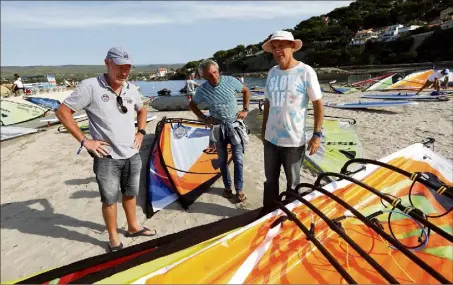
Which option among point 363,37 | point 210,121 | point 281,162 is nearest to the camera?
point 281,162

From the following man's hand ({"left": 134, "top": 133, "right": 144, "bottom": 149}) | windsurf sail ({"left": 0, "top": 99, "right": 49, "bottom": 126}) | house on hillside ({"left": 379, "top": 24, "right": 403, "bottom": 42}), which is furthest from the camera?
house on hillside ({"left": 379, "top": 24, "right": 403, "bottom": 42})

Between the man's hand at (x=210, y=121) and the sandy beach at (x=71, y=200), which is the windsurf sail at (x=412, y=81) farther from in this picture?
the man's hand at (x=210, y=121)

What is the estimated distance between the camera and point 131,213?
10.9 feet

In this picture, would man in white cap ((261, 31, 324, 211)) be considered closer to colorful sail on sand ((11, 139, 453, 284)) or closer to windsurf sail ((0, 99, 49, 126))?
colorful sail on sand ((11, 139, 453, 284))

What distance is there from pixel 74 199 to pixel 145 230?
1726 millimetres

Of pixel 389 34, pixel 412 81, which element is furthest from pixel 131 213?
pixel 389 34

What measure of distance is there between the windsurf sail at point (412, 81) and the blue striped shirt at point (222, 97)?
17.3 meters

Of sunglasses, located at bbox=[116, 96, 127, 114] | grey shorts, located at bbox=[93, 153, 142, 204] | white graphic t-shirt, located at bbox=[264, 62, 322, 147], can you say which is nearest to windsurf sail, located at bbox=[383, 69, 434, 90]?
white graphic t-shirt, located at bbox=[264, 62, 322, 147]

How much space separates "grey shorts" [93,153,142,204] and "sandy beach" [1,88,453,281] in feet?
2.18

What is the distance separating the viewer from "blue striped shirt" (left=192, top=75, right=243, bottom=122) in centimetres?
371

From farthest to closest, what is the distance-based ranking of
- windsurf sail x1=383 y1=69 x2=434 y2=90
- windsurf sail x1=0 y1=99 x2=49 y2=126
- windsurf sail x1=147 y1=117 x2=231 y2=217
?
windsurf sail x1=383 y1=69 x2=434 y2=90
windsurf sail x1=0 y1=99 x2=49 y2=126
windsurf sail x1=147 y1=117 x2=231 y2=217

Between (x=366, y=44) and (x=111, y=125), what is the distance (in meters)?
73.8

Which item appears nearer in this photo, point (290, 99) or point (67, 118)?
point (67, 118)

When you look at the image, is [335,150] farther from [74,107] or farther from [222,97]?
[74,107]
